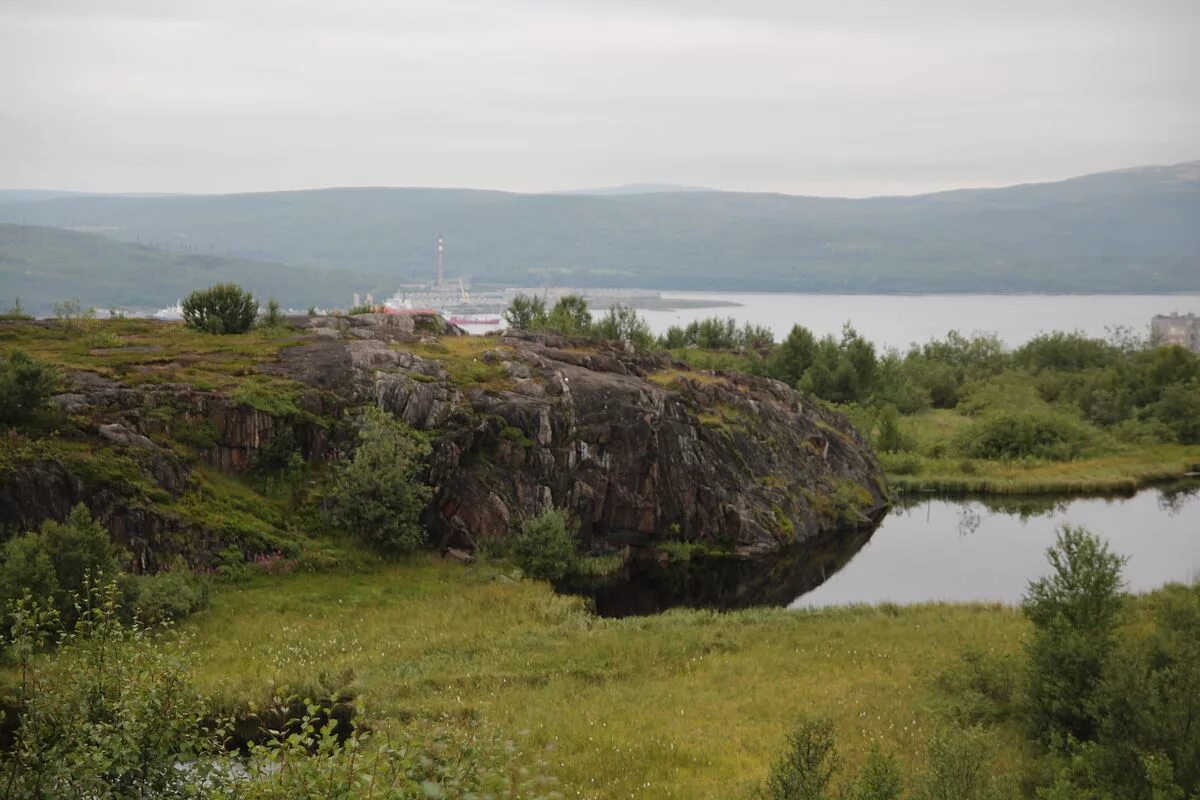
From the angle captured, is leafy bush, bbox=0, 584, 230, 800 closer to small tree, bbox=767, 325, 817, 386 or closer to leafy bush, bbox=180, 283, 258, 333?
leafy bush, bbox=180, 283, 258, 333

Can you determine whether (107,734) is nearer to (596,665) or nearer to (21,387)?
(596,665)

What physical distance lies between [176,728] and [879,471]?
4984 centimetres

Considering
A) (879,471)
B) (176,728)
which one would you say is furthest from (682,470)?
(176,728)

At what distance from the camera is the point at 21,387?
Result: 3231cm

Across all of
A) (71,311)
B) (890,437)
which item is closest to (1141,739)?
(71,311)

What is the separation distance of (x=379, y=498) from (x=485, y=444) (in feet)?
19.4

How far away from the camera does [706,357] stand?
82.2m

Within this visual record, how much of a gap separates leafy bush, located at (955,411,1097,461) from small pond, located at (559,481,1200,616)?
11.7 m

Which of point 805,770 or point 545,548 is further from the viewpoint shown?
point 545,548

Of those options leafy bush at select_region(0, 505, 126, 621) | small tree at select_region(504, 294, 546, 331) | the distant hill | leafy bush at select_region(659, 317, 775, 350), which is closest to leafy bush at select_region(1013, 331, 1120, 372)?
leafy bush at select_region(659, 317, 775, 350)

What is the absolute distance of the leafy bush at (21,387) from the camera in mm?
31875

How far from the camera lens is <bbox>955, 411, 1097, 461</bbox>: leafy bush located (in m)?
67.2

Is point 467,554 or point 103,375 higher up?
point 103,375

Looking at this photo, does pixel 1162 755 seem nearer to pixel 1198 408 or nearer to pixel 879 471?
pixel 879 471
